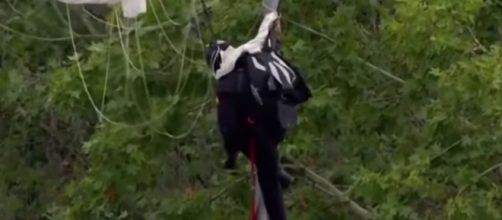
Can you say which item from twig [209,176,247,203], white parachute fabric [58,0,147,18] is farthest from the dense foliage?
white parachute fabric [58,0,147,18]

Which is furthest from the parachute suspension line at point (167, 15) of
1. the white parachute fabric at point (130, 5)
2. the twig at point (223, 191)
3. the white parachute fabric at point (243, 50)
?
the white parachute fabric at point (243, 50)

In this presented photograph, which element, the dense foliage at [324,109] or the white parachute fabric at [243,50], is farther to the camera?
the dense foliage at [324,109]

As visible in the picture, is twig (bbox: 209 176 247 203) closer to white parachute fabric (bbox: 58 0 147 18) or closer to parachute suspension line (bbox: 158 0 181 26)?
parachute suspension line (bbox: 158 0 181 26)

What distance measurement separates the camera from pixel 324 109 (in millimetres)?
6160

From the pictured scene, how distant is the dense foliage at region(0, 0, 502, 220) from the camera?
5.67 meters

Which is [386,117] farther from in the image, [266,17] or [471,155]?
[266,17]

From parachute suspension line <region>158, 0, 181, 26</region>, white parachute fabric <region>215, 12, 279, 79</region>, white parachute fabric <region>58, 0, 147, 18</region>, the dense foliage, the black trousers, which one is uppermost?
white parachute fabric <region>58, 0, 147, 18</region>

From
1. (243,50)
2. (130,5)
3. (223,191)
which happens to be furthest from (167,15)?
(243,50)

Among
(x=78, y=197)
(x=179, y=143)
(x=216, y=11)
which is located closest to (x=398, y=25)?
(x=216, y=11)

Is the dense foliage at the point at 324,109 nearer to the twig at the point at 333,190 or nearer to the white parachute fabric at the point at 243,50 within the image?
the twig at the point at 333,190

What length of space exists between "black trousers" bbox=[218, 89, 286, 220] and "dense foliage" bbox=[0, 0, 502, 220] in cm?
100

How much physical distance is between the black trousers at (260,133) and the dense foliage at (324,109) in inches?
39.5

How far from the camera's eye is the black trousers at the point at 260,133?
4062 mm

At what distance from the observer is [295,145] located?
245 inches
